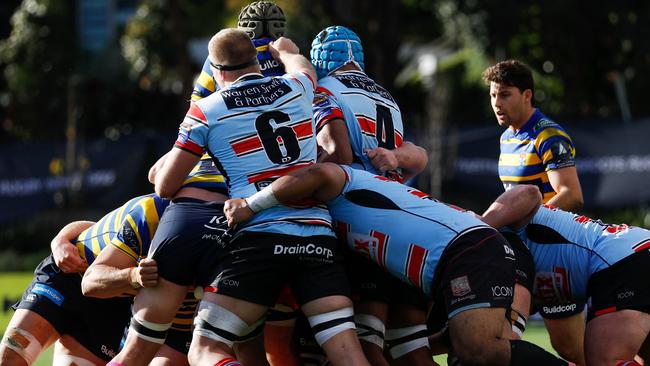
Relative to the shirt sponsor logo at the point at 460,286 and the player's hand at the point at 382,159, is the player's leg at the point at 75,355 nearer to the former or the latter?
the player's hand at the point at 382,159

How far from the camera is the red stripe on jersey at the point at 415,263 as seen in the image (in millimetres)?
5895

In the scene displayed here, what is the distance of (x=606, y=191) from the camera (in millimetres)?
16328

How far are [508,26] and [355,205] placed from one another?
15681mm

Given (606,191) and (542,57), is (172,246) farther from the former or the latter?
(542,57)

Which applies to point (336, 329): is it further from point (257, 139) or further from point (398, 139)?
point (398, 139)

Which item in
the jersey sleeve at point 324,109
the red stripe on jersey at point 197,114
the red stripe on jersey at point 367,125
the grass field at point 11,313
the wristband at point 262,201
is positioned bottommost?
the grass field at point 11,313

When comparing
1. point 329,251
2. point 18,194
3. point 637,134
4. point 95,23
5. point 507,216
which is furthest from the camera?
point 95,23

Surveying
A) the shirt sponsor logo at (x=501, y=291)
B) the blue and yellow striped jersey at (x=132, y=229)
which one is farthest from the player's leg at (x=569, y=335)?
the blue and yellow striped jersey at (x=132, y=229)

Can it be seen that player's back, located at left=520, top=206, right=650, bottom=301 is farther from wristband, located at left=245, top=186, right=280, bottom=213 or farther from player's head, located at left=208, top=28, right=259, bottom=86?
player's head, located at left=208, top=28, right=259, bottom=86

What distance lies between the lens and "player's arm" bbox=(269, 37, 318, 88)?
6414 millimetres

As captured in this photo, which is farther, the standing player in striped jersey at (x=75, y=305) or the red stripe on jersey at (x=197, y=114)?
the standing player in striped jersey at (x=75, y=305)

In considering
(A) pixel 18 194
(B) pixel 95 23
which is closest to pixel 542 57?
(A) pixel 18 194

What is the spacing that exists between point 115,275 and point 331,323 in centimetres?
121

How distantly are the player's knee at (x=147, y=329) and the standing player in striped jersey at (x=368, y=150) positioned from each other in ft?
3.50
